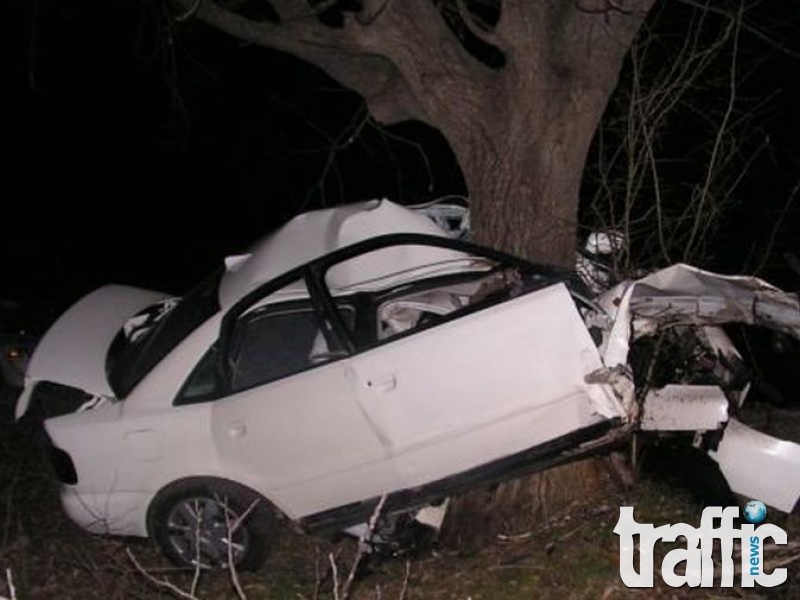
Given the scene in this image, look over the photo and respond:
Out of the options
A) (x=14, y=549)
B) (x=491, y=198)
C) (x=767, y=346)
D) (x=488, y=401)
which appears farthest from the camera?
(x=767, y=346)

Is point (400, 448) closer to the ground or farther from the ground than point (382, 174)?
farther from the ground

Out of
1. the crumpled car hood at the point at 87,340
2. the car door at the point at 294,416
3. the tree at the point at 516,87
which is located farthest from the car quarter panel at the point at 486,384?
the crumpled car hood at the point at 87,340

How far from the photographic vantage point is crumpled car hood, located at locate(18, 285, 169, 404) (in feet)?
20.7

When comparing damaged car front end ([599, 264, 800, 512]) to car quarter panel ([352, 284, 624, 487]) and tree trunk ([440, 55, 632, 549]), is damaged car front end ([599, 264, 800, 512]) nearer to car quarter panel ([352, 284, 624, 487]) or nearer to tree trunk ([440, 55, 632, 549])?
car quarter panel ([352, 284, 624, 487])

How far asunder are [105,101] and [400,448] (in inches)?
560

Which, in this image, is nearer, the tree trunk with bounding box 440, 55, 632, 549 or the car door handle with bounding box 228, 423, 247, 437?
the car door handle with bounding box 228, 423, 247, 437

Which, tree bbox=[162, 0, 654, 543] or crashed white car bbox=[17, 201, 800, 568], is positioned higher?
tree bbox=[162, 0, 654, 543]

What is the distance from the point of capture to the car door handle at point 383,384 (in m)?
5.52

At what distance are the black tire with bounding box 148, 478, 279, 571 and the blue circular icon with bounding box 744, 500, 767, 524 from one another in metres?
2.35

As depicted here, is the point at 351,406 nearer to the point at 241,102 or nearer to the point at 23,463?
the point at 23,463

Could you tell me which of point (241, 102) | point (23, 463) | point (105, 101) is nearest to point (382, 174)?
point (241, 102)

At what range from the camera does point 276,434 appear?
5730mm

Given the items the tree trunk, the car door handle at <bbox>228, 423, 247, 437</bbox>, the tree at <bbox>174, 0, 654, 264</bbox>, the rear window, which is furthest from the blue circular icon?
the rear window

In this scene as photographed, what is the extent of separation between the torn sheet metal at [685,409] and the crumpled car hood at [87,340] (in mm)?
2865
